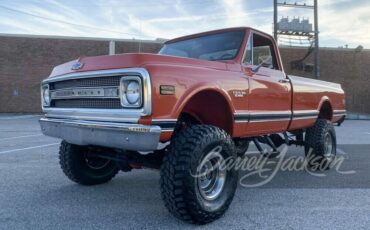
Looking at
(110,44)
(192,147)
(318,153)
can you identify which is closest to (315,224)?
(192,147)

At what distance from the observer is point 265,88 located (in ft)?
17.5

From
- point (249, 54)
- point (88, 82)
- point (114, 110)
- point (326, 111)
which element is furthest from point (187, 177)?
point (326, 111)

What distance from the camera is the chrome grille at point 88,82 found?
385 cm

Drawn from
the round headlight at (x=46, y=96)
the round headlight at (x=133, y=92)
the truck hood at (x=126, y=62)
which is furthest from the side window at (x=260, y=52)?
the round headlight at (x=46, y=96)

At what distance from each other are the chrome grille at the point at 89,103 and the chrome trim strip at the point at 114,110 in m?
0.05

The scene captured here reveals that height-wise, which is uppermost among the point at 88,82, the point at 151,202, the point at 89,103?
the point at 88,82

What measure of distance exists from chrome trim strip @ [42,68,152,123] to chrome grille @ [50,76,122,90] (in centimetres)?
4

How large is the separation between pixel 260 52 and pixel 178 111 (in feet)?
8.02

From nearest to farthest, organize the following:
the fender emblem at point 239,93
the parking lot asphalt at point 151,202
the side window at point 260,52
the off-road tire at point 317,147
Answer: the parking lot asphalt at point 151,202 < the fender emblem at point 239,93 < the side window at point 260,52 < the off-road tire at point 317,147

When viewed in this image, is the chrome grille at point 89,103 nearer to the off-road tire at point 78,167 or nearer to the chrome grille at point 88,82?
the chrome grille at point 88,82

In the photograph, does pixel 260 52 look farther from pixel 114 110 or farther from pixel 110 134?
pixel 110 134

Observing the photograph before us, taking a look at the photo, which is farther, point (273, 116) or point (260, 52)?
point (260, 52)

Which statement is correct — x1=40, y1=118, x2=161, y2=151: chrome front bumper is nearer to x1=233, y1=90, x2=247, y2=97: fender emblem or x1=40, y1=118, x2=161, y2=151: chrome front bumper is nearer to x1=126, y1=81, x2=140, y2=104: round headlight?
x1=126, y1=81, x2=140, y2=104: round headlight

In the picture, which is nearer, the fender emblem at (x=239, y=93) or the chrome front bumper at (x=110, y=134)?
the chrome front bumper at (x=110, y=134)
